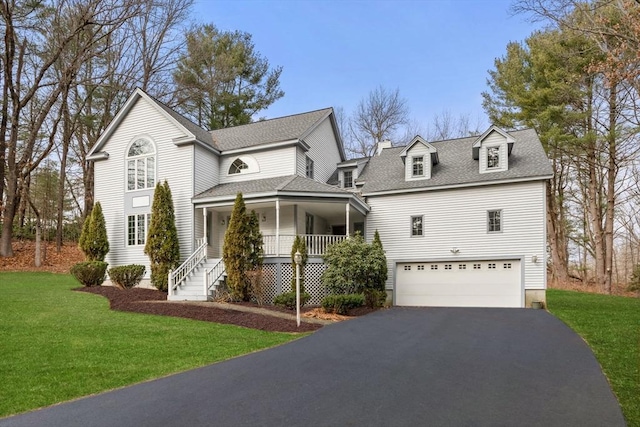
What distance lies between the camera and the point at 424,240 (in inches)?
647

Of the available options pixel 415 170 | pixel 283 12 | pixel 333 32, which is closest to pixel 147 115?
pixel 283 12

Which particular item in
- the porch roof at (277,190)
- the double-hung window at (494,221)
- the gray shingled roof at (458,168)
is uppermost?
the gray shingled roof at (458,168)

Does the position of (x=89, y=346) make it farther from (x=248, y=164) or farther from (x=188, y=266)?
(x=248, y=164)

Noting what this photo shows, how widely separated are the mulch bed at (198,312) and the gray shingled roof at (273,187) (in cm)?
443

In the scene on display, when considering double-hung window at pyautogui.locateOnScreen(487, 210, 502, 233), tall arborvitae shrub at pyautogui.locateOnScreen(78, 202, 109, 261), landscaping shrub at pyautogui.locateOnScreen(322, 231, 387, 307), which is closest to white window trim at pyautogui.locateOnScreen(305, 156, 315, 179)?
landscaping shrub at pyautogui.locateOnScreen(322, 231, 387, 307)

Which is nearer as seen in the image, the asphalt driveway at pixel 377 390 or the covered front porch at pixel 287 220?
the asphalt driveway at pixel 377 390

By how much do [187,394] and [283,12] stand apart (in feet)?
45.7

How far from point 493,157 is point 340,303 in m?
9.07

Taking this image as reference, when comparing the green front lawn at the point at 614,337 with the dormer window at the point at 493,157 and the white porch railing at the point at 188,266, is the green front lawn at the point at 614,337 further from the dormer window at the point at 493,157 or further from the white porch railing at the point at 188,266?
the white porch railing at the point at 188,266

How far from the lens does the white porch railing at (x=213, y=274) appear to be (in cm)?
1393

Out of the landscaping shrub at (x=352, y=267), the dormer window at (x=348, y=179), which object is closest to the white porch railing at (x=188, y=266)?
the landscaping shrub at (x=352, y=267)

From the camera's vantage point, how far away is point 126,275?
16141 millimetres

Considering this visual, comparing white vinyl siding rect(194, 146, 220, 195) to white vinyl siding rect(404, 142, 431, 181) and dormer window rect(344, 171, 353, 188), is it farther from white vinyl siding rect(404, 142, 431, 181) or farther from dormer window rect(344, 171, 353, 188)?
white vinyl siding rect(404, 142, 431, 181)

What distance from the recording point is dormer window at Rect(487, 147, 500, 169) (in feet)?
52.7
